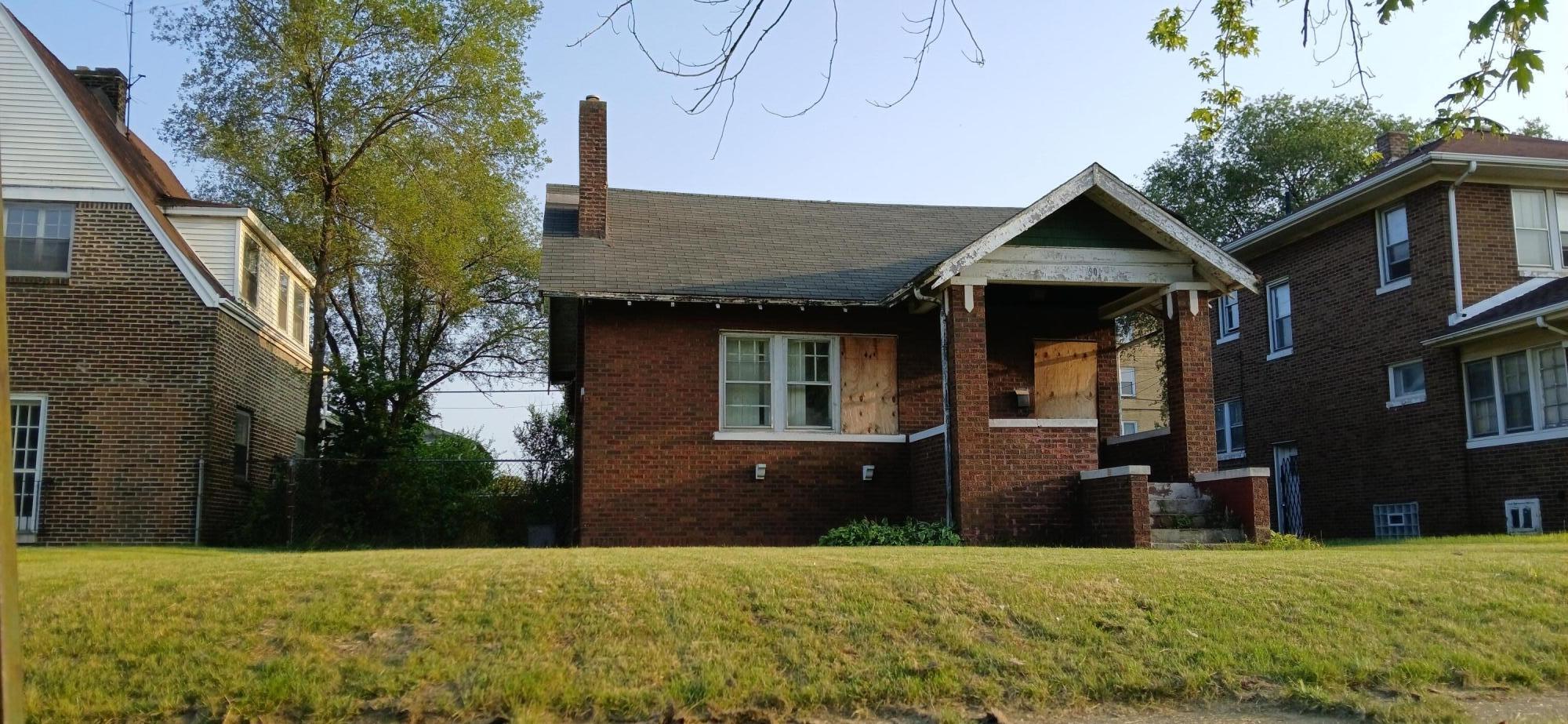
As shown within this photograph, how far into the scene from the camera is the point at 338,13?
23.2 m

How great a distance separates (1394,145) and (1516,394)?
668 cm

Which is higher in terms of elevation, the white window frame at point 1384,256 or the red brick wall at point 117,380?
the white window frame at point 1384,256

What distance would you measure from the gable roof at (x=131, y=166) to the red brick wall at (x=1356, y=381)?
1925cm

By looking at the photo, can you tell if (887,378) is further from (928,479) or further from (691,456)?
(691,456)

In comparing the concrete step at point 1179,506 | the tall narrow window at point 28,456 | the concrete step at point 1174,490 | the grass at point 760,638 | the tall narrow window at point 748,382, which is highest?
the tall narrow window at point 748,382

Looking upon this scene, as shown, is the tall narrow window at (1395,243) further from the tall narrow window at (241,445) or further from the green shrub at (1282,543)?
the tall narrow window at (241,445)

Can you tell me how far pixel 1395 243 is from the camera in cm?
2148

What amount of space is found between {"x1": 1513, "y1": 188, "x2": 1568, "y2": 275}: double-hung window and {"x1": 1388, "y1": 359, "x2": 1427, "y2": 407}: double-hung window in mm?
2277

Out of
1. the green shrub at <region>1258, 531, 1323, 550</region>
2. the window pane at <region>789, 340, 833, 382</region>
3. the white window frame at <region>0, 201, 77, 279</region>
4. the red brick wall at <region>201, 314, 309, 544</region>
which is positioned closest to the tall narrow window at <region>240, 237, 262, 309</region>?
the red brick wall at <region>201, 314, 309, 544</region>

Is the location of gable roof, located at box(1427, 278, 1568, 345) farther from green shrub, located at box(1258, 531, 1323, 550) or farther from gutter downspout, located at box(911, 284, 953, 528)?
gutter downspout, located at box(911, 284, 953, 528)

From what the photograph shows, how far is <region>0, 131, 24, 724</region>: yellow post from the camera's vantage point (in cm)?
300

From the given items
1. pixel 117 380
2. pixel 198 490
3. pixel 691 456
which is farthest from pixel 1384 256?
pixel 117 380

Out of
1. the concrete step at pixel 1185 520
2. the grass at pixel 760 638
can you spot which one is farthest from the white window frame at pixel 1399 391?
the grass at pixel 760 638

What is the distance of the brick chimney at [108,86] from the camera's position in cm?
2334
